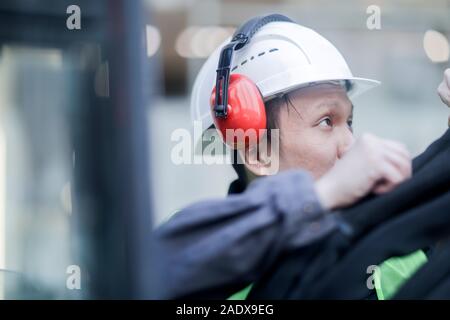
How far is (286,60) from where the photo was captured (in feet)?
5.87

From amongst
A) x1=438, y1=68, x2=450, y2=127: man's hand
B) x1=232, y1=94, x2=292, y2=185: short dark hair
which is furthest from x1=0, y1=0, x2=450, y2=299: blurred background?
x1=438, y1=68, x2=450, y2=127: man's hand

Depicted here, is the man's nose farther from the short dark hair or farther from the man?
the man

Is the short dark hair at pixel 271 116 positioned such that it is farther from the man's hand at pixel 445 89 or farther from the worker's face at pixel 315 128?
the man's hand at pixel 445 89

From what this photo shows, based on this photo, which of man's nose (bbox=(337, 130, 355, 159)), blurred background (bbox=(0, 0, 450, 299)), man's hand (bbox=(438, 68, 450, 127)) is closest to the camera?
blurred background (bbox=(0, 0, 450, 299))

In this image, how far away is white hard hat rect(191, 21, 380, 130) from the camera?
1764 millimetres

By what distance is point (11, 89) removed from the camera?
1535mm

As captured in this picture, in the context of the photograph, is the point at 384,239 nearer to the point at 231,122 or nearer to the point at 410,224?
the point at 410,224

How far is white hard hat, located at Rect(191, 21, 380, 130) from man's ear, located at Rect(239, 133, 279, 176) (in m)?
0.12

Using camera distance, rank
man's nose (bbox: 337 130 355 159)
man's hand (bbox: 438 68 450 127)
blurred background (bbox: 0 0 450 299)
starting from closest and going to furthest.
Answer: blurred background (bbox: 0 0 450 299) < man's hand (bbox: 438 68 450 127) < man's nose (bbox: 337 130 355 159)

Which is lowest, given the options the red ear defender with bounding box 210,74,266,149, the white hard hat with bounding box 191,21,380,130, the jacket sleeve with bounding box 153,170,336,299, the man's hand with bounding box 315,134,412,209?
the jacket sleeve with bounding box 153,170,336,299

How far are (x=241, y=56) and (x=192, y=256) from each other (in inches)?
31.0

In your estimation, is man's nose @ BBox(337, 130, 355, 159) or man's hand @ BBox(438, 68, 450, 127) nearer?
man's hand @ BBox(438, 68, 450, 127)
